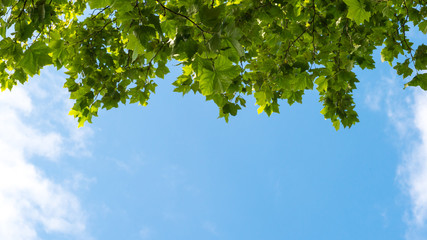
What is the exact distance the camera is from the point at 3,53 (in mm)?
3480

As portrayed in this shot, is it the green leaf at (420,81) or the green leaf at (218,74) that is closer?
the green leaf at (218,74)

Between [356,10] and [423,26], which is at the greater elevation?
[423,26]

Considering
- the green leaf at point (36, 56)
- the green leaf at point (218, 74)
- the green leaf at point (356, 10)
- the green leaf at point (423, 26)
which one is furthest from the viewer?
the green leaf at point (423, 26)

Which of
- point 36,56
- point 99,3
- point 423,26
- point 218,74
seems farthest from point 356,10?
point 36,56

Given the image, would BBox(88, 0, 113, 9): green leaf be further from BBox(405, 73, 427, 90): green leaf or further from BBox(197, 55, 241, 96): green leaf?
BBox(405, 73, 427, 90): green leaf

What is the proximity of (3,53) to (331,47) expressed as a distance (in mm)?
3786

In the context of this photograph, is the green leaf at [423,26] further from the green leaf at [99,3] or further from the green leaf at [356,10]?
the green leaf at [99,3]

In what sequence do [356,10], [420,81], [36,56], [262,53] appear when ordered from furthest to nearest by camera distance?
[262,53]
[420,81]
[356,10]
[36,56]

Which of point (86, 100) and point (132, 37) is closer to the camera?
point (132, 37)

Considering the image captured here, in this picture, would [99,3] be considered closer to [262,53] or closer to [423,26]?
[262,53]

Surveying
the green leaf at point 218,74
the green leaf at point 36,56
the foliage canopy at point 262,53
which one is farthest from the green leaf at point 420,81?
the green leaf at point 36,56

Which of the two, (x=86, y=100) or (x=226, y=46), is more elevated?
(x=86, y=100)

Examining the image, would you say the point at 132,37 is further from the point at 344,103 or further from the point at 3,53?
the point at 344,103

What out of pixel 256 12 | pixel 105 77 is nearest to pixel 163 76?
pixel 105 77
